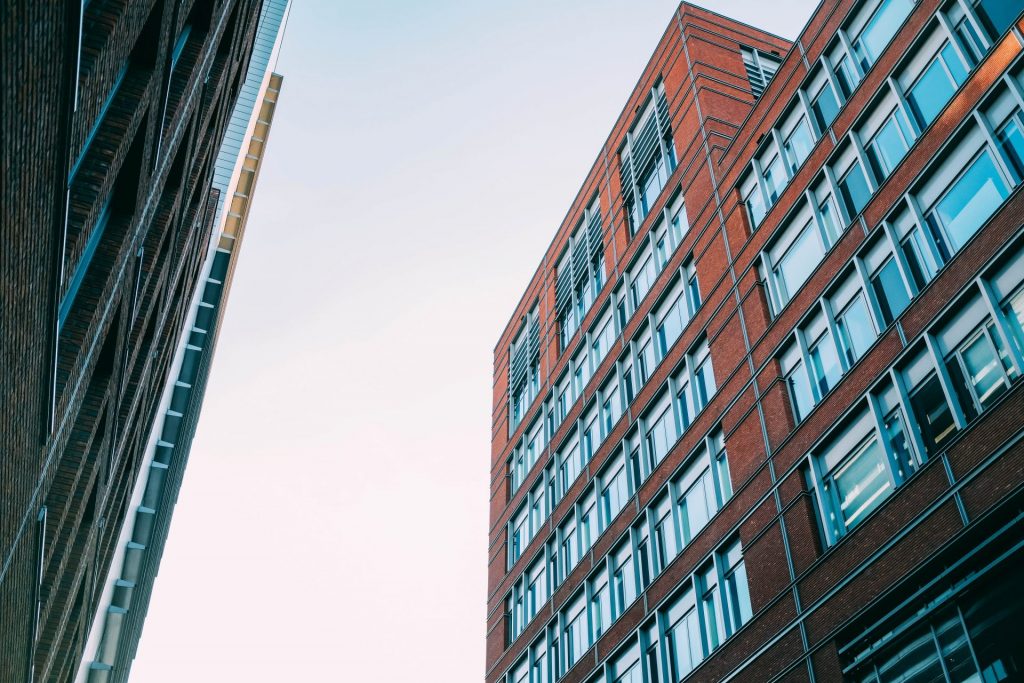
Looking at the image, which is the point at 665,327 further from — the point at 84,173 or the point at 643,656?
the point at 84,173

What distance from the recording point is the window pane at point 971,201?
16656mm

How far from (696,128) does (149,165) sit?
21565mm

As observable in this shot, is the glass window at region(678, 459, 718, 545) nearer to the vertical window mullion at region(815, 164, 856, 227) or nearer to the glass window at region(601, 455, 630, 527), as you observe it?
the glass window at region(601, 455, 630, 527)

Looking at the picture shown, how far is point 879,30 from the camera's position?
861 inches

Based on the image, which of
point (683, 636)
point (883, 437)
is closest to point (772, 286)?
point (883, 437)

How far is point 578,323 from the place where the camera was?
3853 centimetres

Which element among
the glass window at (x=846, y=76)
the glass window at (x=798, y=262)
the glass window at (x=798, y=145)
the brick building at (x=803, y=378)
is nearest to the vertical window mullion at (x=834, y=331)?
the brick building at (x=803, y=378)

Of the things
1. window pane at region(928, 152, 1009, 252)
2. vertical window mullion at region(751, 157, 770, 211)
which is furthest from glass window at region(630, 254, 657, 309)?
window pane at region(928, 152, 1009, 252)

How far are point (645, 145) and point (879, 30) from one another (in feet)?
45.4

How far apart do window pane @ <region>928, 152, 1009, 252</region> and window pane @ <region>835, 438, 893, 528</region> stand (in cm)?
410

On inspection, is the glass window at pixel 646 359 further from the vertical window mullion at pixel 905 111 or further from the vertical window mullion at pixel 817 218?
the vertical window mullion at pixel 905 111

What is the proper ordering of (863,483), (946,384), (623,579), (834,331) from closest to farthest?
(946,384) → (863,483) → (834,331) → (623,579)

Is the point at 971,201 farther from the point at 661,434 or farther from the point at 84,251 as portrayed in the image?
the point at 84,251

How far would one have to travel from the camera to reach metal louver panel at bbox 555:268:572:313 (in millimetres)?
40919
